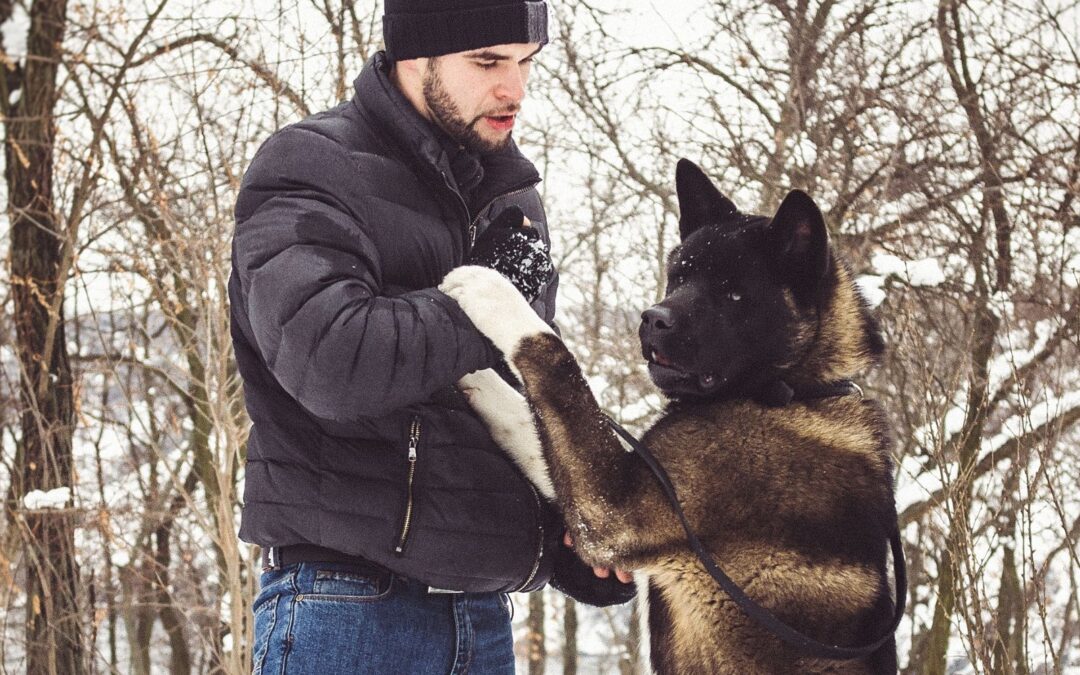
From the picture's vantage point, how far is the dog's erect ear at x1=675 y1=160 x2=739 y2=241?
2.63m

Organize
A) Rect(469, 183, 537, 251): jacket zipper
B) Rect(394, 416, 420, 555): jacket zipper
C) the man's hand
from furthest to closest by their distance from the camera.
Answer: the man's hand
Rect(469, 183, 537, 251): jacket zipper
Rect(394, 416, 420, 555): jacket zipper

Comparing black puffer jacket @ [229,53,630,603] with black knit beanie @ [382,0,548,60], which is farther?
black knit beanie @ [382,0,548,60]

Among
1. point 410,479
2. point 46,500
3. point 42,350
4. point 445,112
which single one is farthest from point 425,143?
point 42,350

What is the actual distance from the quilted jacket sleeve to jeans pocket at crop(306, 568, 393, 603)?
289 mm

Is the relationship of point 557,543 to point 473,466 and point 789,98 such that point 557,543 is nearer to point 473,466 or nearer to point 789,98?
point 473,466

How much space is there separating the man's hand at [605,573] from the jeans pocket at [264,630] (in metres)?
0.65

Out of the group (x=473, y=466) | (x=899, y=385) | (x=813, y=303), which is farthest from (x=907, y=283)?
(x=473, y=466)

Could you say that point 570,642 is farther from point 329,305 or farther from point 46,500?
point 329,305

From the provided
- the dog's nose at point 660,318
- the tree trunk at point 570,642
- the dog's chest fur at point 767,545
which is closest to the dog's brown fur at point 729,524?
the dog's chest fur at point 767,545

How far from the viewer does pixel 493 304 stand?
1.83 meters

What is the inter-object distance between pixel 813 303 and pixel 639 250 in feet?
30.5

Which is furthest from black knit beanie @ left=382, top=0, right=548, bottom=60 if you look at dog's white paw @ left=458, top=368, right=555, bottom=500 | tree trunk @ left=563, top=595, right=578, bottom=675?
tree trunk @ left=563, top=595, right=578, bottom=675

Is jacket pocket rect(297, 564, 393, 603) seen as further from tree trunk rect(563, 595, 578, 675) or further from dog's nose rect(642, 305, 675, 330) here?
tree trunk rect(563, 595, 578, 675)

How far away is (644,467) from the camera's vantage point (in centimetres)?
218
